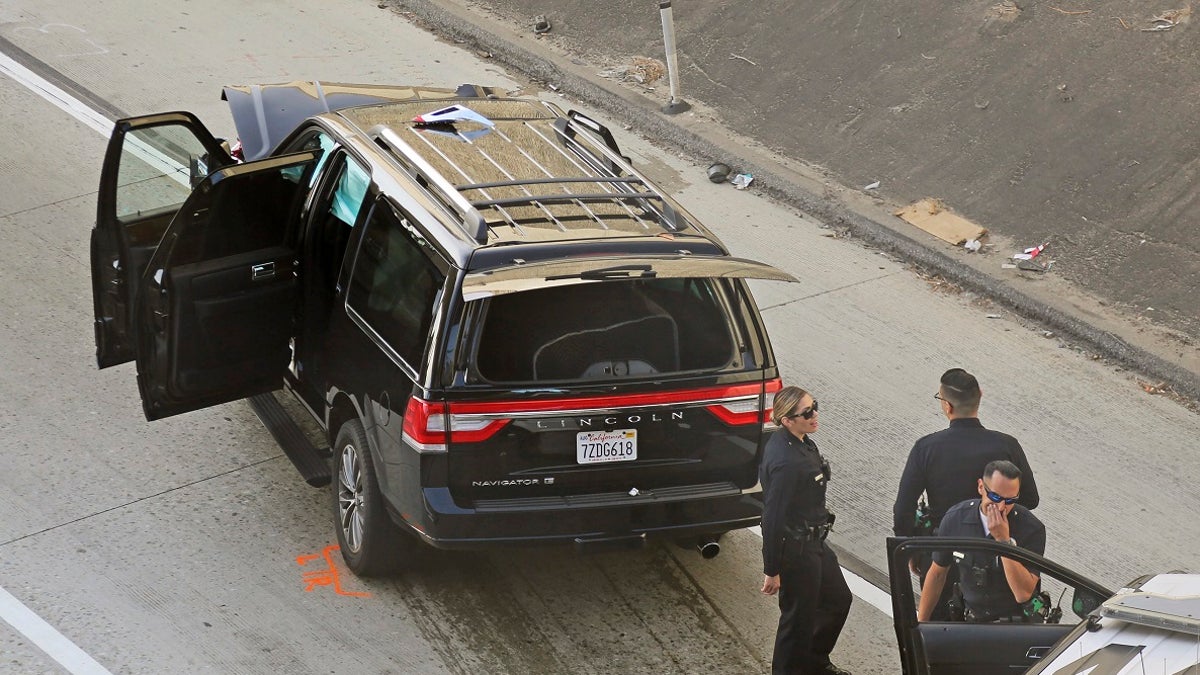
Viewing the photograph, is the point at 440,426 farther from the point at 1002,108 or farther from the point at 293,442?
the point at 1002,108

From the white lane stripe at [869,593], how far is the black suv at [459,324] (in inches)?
38.3

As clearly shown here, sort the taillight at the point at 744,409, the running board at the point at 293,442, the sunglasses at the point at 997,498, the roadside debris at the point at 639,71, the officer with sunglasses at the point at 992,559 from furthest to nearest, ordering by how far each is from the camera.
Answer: the roadside debris at the point at 639,71 → the running board at the point at 293,442 → the taillight at the point at 744,409 → the sunglasses at the point at 997,498 → the officer with sunglasses at the point at 992,559

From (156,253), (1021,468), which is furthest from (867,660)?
(156,253)

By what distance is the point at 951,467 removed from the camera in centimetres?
634

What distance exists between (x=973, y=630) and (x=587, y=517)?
183 cm

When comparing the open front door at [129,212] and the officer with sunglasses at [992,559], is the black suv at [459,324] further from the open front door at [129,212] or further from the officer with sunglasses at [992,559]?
the officer with sunglasses at [992,559]

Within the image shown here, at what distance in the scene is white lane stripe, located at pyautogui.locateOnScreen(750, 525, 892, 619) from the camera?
722cm

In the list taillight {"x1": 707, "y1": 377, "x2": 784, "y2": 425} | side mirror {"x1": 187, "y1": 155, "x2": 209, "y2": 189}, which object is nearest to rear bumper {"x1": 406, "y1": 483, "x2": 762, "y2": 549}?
taillight {"x1": 707, "y1": 377, "x2": 784, "y2": 425}

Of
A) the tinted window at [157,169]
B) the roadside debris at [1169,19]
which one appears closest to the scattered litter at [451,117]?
the tinted window at [157,169]

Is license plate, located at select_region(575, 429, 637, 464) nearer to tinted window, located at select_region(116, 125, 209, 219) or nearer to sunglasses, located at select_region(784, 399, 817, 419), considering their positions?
sunglasses, located at select_region(784, 399, 817, 419)

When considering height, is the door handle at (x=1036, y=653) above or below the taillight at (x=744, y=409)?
below

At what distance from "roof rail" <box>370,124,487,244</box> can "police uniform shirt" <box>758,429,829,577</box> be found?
1.55 m

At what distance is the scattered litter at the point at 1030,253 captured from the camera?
35.1 ft

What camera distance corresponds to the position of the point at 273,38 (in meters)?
14.7
